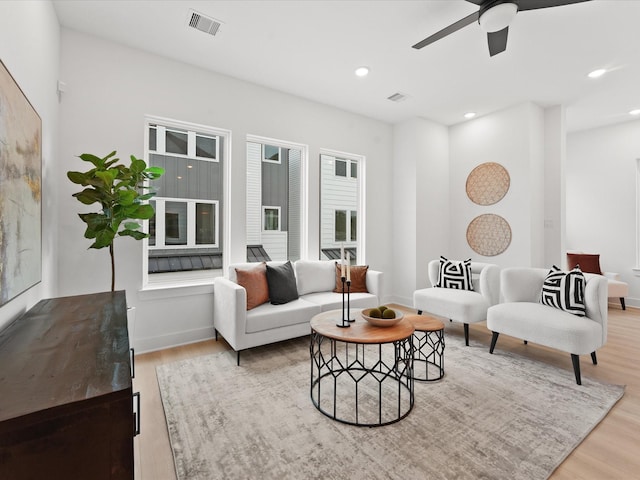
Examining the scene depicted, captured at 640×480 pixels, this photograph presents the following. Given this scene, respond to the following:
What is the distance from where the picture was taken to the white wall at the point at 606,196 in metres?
5.18

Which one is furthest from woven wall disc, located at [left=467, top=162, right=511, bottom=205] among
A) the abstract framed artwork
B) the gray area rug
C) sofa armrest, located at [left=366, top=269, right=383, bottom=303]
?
the abstract framed artwork

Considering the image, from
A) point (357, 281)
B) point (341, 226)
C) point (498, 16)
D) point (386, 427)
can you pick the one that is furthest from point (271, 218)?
point (498, 16)

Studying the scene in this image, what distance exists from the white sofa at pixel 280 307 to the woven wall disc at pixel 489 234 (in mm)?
2142

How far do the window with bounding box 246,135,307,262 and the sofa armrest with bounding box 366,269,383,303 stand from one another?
3.52 ft

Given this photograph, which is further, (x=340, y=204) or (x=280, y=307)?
(x=340, y=204)

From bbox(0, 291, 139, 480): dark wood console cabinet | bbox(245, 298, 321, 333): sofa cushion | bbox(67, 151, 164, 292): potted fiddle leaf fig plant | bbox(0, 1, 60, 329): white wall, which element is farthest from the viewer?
bbox(245, 298, 321, 333): sofa cushion

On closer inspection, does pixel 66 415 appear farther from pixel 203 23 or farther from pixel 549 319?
pixel 549 319

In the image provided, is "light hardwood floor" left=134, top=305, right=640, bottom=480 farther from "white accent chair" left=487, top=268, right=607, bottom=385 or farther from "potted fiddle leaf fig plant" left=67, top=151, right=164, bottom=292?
"potted fiddle leaf fig plant" left=67, top=151, right=164, bottom=292

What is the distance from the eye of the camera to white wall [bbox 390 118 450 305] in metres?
5.11

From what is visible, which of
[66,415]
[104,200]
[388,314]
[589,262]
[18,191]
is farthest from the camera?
[589,262]

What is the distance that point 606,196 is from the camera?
17.9 feet

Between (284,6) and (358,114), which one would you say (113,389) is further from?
(358,114)

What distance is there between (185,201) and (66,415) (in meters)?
3.13

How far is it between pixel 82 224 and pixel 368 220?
3758mm
